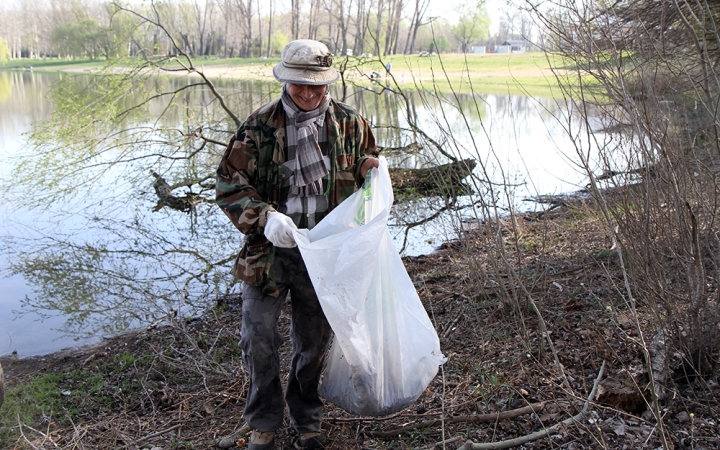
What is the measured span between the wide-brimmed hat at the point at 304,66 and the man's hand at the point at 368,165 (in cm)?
38

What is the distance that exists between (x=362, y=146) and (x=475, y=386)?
4.20 feet

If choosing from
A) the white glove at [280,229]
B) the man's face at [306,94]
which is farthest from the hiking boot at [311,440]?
the man's face at [306,94]

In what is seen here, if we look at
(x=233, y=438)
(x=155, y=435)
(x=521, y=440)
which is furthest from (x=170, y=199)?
(x=521, y=440)

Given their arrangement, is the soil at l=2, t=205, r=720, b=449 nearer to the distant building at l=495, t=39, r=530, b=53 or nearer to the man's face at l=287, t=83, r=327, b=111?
the man's face at l=287, t=83, r=327, b=111

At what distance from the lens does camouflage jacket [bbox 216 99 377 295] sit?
7.53 ft

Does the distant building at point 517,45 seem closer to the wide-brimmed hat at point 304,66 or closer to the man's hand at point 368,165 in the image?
the man's hand at point 368,165

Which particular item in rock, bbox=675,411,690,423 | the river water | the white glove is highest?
the white glove

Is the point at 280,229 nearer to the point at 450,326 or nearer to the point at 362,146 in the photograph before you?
the point at 362,146

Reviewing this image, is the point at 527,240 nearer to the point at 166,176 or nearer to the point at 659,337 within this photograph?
the point at 659,337

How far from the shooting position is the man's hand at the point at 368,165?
2.55 metres

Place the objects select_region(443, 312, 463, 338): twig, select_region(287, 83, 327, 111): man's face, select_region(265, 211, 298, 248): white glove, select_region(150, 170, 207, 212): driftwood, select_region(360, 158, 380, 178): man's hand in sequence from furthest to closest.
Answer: select_region(150, 170, 207, 212): driftwood, select_region(443, 312, 463, 338): twig, select_region(360, 158, 380, 178): man's hand, select_region(287, 83, 327, 111): man's face, select_region(265, 211, 298, 248): white glove

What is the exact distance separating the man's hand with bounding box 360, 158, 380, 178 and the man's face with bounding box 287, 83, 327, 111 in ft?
1.10

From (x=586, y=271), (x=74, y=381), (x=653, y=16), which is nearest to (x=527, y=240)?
(x=586, y=271)

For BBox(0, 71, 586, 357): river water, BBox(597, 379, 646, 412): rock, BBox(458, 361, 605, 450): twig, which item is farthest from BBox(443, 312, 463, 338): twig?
BBox(458, 361, 605, 450): twig
